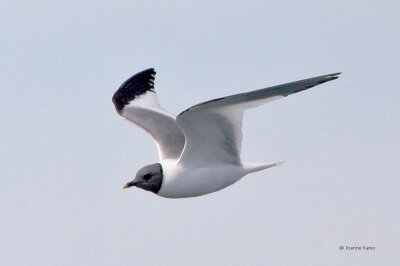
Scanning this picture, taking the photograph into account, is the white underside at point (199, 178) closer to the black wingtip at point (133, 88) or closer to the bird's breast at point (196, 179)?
the bird's breast at point (196, 179)

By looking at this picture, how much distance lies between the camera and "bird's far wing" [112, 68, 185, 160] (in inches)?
526

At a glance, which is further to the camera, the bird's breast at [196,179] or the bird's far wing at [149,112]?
the bird's far wing at [149,112]

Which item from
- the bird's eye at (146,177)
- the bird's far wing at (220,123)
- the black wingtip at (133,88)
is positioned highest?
the black wingtip at (133,88)

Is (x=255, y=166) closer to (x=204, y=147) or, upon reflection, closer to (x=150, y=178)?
(x=204, y=147)

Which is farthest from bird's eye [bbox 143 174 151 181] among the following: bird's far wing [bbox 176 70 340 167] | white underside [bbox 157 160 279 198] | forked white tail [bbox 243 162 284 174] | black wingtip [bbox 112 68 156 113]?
black wingtip [bbox 112 68 156 113]

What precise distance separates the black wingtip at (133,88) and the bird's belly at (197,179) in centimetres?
346

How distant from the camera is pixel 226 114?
11445mm

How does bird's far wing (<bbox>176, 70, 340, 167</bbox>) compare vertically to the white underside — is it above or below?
above

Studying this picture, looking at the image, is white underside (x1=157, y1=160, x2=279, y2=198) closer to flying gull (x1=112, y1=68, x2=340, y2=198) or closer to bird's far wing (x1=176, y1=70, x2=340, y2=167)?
flying gull (x1=112, y1=68, x2=340, y2=198)

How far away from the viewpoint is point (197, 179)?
12234 mm

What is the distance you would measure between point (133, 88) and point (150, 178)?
160 inches

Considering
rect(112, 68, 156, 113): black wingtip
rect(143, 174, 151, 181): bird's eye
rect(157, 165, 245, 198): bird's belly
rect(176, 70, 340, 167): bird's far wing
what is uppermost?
rect(112, 68, 156, 113): black wingtip

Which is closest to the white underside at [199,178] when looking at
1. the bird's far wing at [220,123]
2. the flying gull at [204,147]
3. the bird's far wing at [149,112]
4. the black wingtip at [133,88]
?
the flying gull at [204,147]

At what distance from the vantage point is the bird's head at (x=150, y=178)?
1239 centimetres
